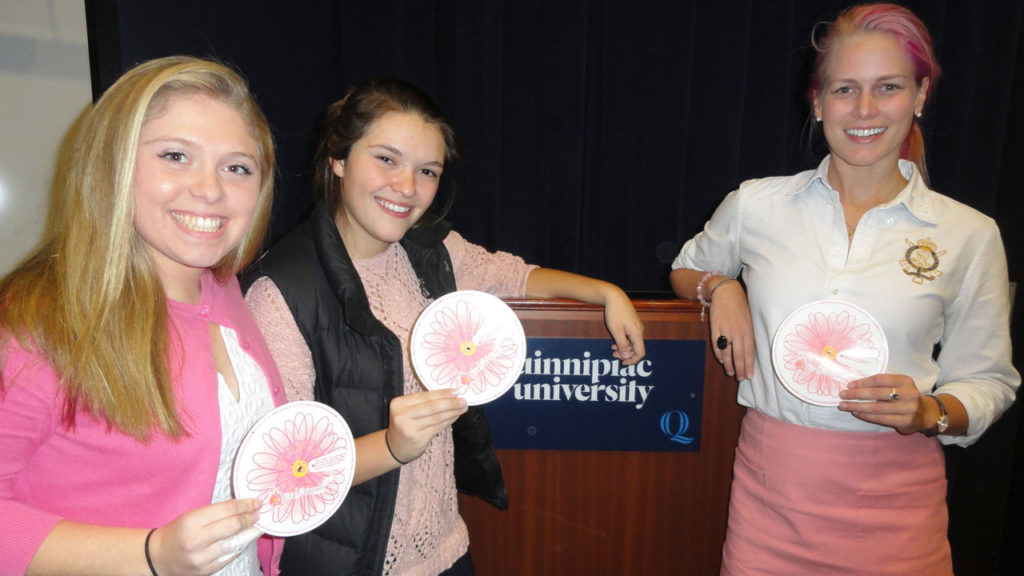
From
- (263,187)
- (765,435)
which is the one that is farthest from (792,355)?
(263,187)

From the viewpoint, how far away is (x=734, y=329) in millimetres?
1367

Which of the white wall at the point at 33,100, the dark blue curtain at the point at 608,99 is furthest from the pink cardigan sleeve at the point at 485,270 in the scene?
the dark blue curtain at the point at 608,99

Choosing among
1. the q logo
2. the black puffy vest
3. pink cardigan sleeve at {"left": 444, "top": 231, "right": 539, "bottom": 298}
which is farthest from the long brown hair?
the q logo

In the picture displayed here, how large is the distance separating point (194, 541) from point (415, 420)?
41 centimetres

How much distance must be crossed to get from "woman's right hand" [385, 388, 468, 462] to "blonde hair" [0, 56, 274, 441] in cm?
36

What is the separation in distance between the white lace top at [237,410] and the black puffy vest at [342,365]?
12cm

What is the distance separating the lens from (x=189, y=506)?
919mm

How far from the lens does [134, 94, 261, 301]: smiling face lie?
0.88m

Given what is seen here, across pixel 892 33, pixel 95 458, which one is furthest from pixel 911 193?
pixel 95 458

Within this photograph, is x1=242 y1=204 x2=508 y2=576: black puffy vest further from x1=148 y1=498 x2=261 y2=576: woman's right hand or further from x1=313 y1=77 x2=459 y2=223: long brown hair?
x1=148 y1=498 x2=261 y2=576: woman's right hand

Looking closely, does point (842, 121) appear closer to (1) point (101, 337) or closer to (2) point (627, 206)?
(1) point (101, 337)

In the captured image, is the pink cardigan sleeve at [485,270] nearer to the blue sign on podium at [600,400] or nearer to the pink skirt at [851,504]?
the blue sign on podium at [600,400]

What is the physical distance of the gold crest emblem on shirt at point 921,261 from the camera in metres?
1.25

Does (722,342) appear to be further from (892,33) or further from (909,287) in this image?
(892,33)
